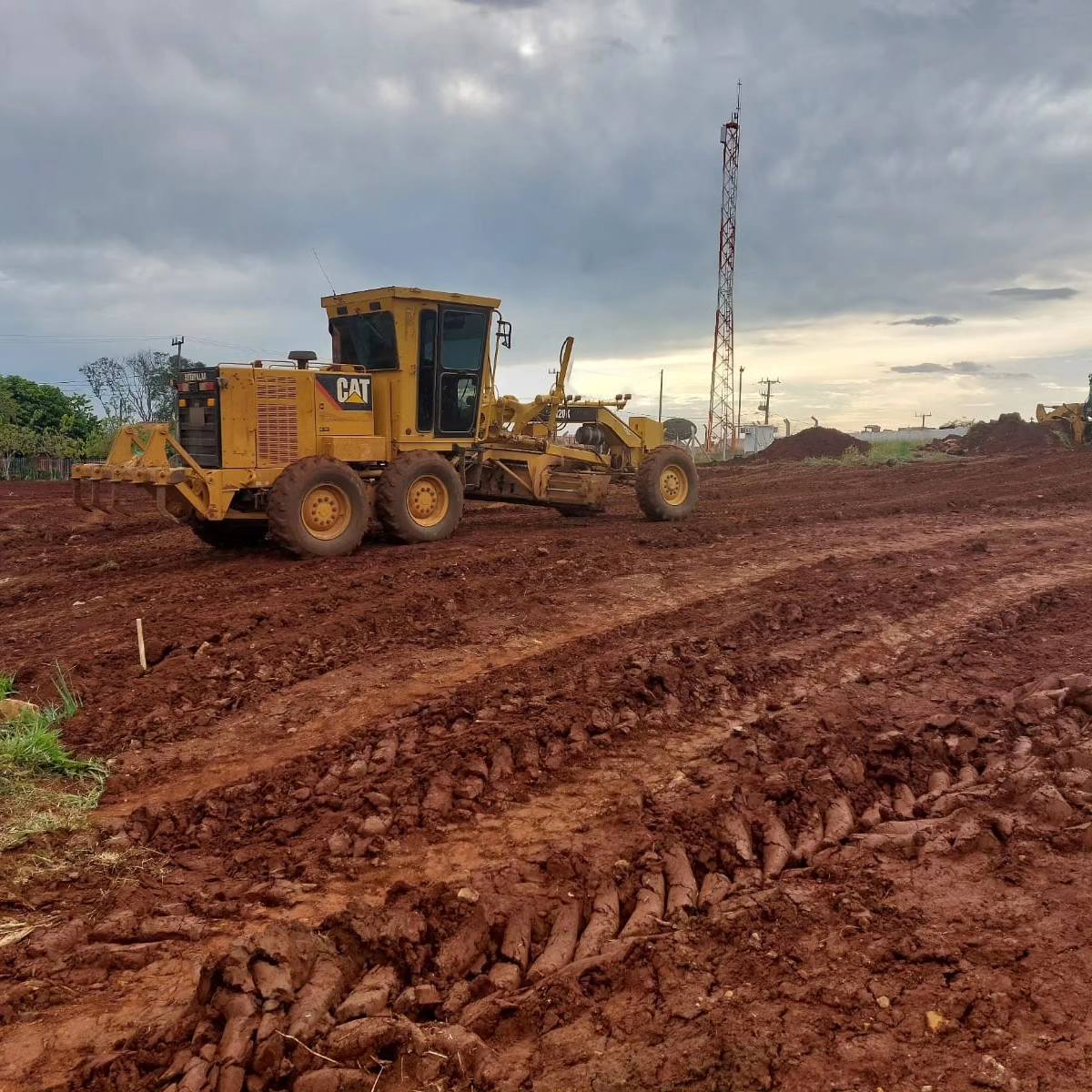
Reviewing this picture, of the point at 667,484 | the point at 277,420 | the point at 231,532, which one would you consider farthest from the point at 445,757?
the point at 667,484

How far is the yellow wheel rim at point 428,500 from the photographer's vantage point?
10.8 metres

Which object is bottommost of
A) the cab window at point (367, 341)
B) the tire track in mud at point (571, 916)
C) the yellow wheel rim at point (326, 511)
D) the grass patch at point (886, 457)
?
the tire track in mud at point (571, 916)

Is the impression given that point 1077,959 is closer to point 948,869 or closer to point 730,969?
point 948,869

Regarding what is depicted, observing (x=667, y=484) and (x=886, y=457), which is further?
(x=886, y=457)

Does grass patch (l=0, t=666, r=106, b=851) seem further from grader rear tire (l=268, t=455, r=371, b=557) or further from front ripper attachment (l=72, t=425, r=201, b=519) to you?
grader rear tire (l=268, t=455, r=371, b=557)

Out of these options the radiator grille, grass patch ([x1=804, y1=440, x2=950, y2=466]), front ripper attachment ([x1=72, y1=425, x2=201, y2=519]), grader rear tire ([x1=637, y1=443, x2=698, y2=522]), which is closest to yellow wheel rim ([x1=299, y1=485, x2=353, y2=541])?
the radiator grille

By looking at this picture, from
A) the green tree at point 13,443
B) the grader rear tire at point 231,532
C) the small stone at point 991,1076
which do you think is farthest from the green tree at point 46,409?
the small stone at point 991,1076

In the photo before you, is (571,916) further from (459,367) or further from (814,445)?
(814,445)

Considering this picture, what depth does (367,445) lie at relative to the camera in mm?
10500

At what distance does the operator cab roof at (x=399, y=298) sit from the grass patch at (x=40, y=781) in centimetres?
653

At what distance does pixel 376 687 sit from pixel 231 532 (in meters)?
5.78

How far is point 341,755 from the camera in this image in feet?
15.7

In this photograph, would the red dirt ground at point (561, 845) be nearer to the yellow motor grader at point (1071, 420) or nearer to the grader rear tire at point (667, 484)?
the grader rear tire at point (667, 484)

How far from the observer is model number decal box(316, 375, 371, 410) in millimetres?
10109
